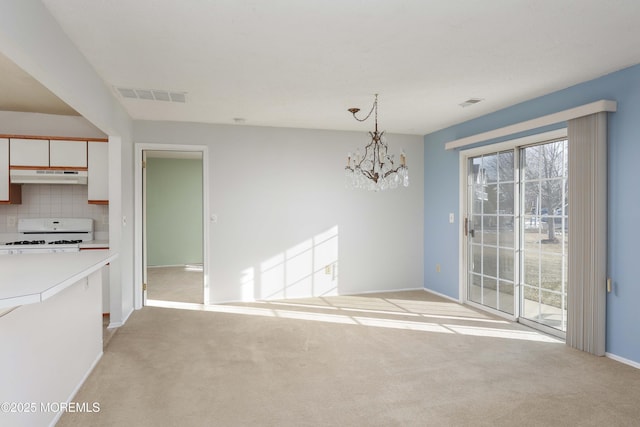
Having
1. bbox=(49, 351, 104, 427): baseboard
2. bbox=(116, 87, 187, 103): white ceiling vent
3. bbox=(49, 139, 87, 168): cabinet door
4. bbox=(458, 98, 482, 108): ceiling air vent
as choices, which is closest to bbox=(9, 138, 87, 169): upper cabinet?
bbox=(49, 139, 87, 168): cabinet door

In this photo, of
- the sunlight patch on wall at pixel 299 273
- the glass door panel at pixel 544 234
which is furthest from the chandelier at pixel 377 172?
the glass door panel at pixel 544 234

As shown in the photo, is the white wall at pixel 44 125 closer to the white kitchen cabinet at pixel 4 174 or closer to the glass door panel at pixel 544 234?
the white kitchen cabinet at pixel 4 174

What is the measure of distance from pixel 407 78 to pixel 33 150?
13.7 feet

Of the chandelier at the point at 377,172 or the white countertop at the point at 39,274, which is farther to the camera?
the chandelier at the point at 377,172

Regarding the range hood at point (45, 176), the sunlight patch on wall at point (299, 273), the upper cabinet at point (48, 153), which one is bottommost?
the sunlight patch on wall at point (299, 273)

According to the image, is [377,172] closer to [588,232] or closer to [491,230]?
[491,230]

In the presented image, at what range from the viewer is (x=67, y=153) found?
4.50m

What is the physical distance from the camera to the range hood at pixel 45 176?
4410mm

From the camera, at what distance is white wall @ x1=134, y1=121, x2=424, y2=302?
17.6ft

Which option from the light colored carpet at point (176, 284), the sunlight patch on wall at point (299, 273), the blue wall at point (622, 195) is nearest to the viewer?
the blue wall at point (622, 195)

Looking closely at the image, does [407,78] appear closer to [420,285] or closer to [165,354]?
[165,354]

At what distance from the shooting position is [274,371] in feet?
10.3

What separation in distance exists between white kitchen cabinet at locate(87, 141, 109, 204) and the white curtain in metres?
4.93

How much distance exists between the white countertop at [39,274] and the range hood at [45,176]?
1.84m
